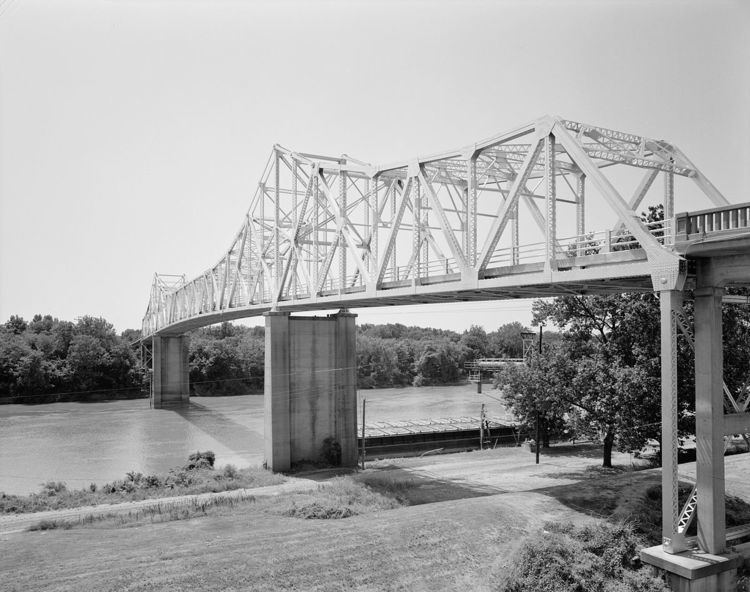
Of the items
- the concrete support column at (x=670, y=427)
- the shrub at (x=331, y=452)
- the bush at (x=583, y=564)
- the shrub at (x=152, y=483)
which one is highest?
the concrete support column at (x=670, y=427)

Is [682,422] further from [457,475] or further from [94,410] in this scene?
[94,410]

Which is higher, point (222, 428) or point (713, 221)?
point (713, 221)

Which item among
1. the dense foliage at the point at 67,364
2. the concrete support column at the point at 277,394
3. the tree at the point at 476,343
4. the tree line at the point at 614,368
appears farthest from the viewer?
the tree at the point at 476,343

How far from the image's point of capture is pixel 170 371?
292 feet

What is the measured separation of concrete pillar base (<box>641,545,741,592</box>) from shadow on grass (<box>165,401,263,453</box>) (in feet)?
114

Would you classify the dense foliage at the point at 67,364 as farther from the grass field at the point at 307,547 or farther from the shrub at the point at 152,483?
the grass field at the point at 307,547

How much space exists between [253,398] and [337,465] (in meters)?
59.7

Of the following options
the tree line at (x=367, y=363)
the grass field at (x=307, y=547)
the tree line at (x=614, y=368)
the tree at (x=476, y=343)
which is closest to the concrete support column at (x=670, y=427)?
the grass field at (x=307, y=547)

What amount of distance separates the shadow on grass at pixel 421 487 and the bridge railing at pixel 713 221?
13721 millimetres

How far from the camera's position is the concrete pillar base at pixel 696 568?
1238cm

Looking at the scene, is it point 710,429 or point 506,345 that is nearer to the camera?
point 710,429

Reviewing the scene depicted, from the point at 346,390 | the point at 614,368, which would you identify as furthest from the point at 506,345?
the point at 614,368

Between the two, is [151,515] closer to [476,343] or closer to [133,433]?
[133,433]

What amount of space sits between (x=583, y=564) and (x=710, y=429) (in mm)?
4344
